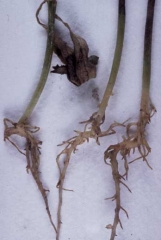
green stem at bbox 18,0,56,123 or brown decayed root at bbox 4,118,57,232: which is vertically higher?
green stem at bbox 18,0,56,123

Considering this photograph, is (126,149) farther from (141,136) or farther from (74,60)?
(74,60)

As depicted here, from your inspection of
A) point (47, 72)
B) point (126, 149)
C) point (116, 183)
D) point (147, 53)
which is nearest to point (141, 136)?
point (126, 149)

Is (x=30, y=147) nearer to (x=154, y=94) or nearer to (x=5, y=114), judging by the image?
(x=5, y=114)

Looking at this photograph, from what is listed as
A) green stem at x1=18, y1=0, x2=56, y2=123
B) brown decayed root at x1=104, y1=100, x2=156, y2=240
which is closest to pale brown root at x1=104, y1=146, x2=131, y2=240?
brown decayed root at x1=104, y1=100, x2=156, y2=240

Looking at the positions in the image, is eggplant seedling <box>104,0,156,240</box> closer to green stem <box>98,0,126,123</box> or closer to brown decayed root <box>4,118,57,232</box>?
green stem <box>98,0,126,123</box>

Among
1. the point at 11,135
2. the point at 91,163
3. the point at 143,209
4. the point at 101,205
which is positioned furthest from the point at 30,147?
the point at 143,209
